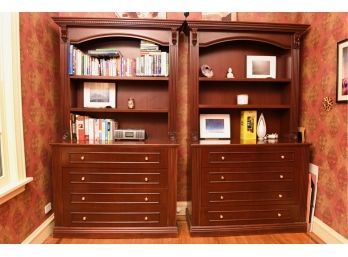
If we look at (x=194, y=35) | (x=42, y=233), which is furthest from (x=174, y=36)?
(x=42, y=233)

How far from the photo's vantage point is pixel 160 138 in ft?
8.20

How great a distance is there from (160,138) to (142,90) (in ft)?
1.88

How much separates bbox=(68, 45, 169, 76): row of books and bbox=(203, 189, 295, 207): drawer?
4.23 ft

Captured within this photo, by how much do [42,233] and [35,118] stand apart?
1042mm

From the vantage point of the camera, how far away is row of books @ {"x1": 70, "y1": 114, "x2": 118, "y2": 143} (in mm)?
2227

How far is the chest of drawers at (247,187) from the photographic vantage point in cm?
208

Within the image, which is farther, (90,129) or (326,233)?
(90,129)

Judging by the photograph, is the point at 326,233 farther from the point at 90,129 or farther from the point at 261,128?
the point at 90,129

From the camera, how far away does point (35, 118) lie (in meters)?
1.93

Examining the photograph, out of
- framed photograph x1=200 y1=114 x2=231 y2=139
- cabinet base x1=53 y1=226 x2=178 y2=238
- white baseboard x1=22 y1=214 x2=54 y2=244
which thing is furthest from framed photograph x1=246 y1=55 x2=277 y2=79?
white baseboard x1=22 y1=214 x2=54 y2=244

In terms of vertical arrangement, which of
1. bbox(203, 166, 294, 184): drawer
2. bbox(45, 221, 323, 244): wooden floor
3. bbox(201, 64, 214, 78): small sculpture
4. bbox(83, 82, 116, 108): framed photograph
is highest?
bbox(201, 64, 214, 78): small sculpture

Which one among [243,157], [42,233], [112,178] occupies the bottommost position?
[42,233]

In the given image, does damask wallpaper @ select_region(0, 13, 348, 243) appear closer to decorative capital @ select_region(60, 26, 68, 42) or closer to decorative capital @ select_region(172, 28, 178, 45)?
decorative capital @ select_region(60, 26, 68, 42)
